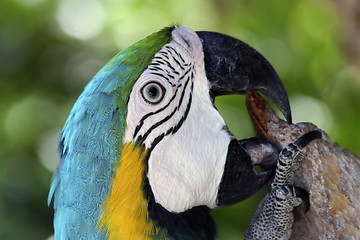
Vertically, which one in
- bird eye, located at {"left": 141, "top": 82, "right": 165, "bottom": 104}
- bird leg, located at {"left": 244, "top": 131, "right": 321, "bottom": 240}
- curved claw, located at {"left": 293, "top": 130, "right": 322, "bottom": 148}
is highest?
bird eye, located at {"left": 141, "top": 82, "right": 165, "bottom": 104}

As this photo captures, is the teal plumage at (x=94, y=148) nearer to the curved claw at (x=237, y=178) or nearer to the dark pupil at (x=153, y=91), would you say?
the dark pupil at (x=153, y=91)

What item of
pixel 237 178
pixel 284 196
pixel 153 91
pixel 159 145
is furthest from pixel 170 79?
pixel 284 196

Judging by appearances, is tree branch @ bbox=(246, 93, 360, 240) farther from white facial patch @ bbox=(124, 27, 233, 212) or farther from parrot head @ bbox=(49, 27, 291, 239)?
white facial patch @ bbox=(124, 27, 233, 212)

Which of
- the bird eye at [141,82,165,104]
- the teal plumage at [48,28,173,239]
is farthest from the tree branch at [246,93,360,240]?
the teal plumage at [48,28,173,239]

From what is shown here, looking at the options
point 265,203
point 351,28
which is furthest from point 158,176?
point 351,28

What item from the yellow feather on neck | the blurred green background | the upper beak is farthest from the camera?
the blurred green background

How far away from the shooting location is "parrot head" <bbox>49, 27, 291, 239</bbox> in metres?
1.11

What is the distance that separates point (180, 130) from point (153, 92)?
0.45ft

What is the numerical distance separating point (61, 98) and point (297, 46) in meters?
2.07

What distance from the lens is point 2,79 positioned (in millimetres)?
3367

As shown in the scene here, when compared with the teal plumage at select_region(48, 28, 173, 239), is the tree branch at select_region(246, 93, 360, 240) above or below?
below

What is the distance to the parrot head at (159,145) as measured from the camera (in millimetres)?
1109

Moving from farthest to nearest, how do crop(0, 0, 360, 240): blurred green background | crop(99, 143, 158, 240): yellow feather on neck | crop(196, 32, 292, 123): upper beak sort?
crop(0, 0, 360, 240): blurred green background, crop(196, 32, 292, 123): upper beak, crop(99, 143, 158, 240): yellow feather on neck

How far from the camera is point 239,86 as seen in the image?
47.9 inches
